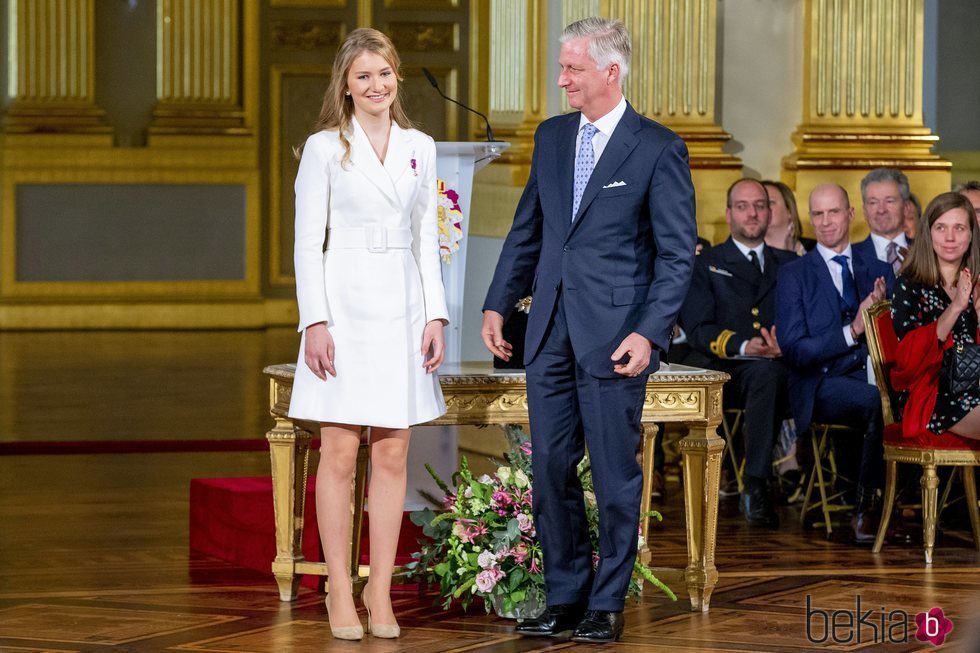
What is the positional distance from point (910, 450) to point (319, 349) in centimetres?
244

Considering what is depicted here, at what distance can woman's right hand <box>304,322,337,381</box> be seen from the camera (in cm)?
407

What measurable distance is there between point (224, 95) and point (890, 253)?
8279mm

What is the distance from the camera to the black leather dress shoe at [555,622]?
4.21 m

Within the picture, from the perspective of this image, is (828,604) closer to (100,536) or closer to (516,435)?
(516,435)

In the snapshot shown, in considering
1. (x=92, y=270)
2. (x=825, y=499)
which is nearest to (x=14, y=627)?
(x=825, y=499)

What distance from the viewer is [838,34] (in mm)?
7609

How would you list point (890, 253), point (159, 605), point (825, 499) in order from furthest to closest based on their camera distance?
point (890, 253)
point (825, 499)
point (159, 605)

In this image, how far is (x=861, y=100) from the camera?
7.69m

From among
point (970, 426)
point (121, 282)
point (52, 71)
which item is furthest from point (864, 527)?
point (52, 71)

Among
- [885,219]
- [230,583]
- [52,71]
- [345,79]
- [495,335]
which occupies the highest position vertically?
[52,71]

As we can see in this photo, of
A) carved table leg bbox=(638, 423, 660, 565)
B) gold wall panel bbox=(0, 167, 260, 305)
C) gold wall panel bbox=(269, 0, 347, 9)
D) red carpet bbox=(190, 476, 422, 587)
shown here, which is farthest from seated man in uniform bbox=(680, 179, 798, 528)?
gold wall panel bbox=(269, 0, 347, 9)

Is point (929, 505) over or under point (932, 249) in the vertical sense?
under

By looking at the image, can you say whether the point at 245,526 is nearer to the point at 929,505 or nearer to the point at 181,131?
the point at 929,505

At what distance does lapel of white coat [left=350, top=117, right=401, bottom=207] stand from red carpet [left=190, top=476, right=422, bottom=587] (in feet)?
3.97
